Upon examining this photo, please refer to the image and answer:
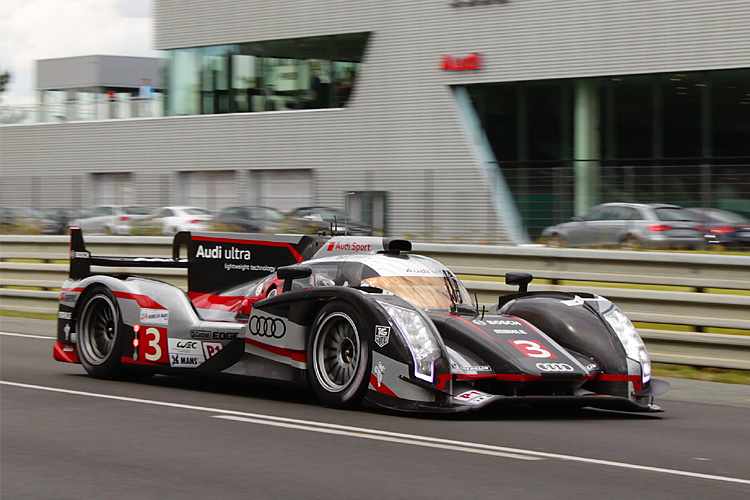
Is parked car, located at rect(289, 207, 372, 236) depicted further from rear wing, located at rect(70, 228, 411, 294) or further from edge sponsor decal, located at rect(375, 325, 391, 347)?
edge sponsor decal, located at rect(375, 325, 391, 347)

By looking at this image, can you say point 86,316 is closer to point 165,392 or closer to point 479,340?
point 165,392

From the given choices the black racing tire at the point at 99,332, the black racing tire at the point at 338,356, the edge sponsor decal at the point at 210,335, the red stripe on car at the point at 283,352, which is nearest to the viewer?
→ the black racing tire at the point at 338,356

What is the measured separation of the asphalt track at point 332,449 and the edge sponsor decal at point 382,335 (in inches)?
22.0

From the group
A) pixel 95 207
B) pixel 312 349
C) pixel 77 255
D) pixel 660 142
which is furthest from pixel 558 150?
pixel 312 349

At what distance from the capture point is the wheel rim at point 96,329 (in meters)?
9.67

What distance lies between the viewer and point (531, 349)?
7.56 meters

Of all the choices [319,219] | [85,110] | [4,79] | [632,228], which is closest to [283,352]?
[632,228]

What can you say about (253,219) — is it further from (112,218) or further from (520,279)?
(520,279)

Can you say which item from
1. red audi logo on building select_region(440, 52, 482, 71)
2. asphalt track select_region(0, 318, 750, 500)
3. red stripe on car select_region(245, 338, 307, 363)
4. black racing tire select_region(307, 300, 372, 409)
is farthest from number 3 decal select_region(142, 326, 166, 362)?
red audi logo on building select_region(440, 52, 482, 71)

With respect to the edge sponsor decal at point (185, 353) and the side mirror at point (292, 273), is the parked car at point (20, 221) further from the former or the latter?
the side mirror at point (292, 273)

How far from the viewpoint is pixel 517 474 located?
219 inches

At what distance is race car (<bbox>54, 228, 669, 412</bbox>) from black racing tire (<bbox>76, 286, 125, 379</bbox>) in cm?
1

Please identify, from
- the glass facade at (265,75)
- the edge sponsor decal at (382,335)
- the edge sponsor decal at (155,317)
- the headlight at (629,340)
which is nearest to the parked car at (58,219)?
the edge sponsor decal at (155,317)

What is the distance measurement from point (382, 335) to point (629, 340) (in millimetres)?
2112
